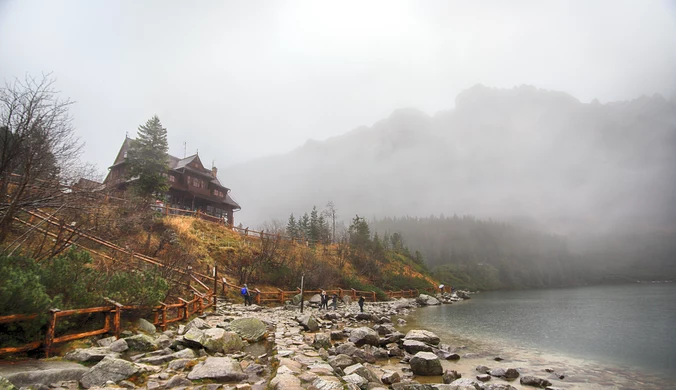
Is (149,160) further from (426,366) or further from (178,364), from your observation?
(426,366)

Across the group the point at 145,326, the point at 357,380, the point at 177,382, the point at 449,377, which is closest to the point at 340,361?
the point at 357,380

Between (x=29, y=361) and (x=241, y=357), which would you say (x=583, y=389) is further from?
(x=29, y=361)

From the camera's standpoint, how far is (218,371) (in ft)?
24.9

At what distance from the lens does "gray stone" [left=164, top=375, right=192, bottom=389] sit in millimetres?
6871

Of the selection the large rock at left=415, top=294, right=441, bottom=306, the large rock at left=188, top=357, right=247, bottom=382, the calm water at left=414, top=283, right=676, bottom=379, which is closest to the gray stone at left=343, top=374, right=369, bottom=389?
the large rock at left=188, top=357, right=247, bottom=382

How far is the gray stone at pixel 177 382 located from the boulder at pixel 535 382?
10778 mm

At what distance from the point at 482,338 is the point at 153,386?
19.6m

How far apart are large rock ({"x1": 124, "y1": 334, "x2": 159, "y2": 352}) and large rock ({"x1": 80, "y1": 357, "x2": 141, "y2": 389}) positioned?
2179 mm

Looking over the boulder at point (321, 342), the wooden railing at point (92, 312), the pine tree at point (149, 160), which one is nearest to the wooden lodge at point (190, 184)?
the pine tree at point (149, 160)

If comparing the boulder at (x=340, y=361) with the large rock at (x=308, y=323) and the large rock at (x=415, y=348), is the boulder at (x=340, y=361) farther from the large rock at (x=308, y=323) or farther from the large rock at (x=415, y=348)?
the large rock at (x=308, y=323)

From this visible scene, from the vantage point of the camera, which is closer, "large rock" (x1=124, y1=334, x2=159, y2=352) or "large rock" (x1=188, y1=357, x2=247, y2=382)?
"large rock" (x1=188, y1=357, x2=247, y2=382)

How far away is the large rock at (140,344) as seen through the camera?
9.20 meters

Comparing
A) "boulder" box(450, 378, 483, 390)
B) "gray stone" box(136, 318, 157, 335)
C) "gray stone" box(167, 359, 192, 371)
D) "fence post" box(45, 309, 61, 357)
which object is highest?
"fence post" box(45, 309, 61, 357)

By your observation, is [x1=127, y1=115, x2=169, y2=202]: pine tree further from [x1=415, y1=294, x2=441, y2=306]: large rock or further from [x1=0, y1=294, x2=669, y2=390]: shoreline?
[x1=415, y1=294, x2=441, y2=306]: large rock
